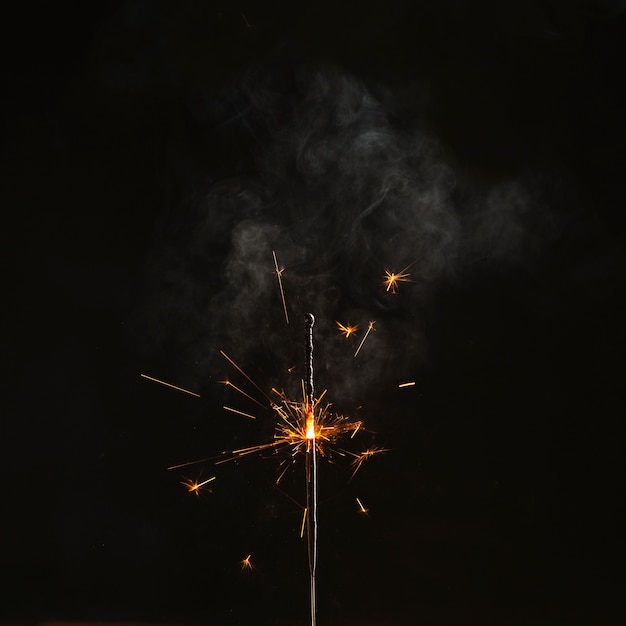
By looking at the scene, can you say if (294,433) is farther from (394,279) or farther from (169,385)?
(394,279)

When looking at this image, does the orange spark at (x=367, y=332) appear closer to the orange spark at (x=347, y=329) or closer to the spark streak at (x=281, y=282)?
the orange spark at (x=347, y=329)

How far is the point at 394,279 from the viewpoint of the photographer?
6.20ft

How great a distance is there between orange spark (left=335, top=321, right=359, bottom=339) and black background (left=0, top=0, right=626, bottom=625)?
2.5 inches

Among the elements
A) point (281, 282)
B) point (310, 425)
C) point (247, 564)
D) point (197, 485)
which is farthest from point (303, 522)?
point (281, 282)

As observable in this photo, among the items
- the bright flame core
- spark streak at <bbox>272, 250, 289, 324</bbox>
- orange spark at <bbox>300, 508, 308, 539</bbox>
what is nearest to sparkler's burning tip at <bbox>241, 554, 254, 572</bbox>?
orange spark at <bbox>300, 508, 308, 539</bbox>

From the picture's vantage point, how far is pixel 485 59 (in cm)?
190

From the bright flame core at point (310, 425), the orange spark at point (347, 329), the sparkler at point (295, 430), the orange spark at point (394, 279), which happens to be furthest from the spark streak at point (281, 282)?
the bright flame core at point (310, 425)

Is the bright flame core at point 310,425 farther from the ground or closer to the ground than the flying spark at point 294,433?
closer to the ground

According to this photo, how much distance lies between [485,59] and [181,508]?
1386 mm

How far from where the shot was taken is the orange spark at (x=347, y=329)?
1.89 metres

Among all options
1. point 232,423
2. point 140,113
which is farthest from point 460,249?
point 140,113

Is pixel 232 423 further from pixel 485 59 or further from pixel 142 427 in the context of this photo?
pixel 485 59

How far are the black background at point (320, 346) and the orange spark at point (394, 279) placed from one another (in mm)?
19

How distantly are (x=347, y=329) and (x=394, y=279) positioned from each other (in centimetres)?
17
